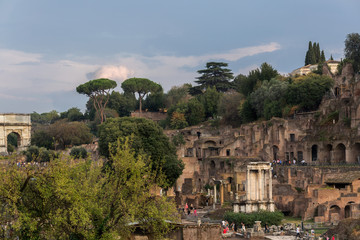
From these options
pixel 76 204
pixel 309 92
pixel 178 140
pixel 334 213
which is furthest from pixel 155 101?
pixel 76 204

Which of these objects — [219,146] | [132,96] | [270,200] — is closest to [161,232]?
[270,200]

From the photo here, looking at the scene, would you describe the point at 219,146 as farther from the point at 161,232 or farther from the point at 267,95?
the point at 161,232

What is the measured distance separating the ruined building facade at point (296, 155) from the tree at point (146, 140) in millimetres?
2942

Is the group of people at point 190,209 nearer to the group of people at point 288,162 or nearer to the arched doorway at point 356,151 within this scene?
the group of people at point 288,162

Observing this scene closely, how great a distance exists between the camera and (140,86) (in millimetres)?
101312

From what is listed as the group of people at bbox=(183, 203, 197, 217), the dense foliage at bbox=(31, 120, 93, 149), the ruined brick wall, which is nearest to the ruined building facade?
the group of people at bbox=(183, 203, 197, 217)

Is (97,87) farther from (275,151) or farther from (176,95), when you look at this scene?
(275,151)

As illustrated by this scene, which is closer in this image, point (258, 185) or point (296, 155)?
point (258, 185)

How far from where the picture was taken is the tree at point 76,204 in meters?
24.1

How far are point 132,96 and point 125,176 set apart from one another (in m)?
84.0

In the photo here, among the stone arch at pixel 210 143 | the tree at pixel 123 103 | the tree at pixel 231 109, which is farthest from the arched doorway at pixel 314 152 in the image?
the tree at pixel 123 103

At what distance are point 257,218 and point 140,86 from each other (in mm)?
61899

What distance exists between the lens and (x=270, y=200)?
45375 millimetres

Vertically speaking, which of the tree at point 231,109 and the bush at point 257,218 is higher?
the tree at point 231,109
